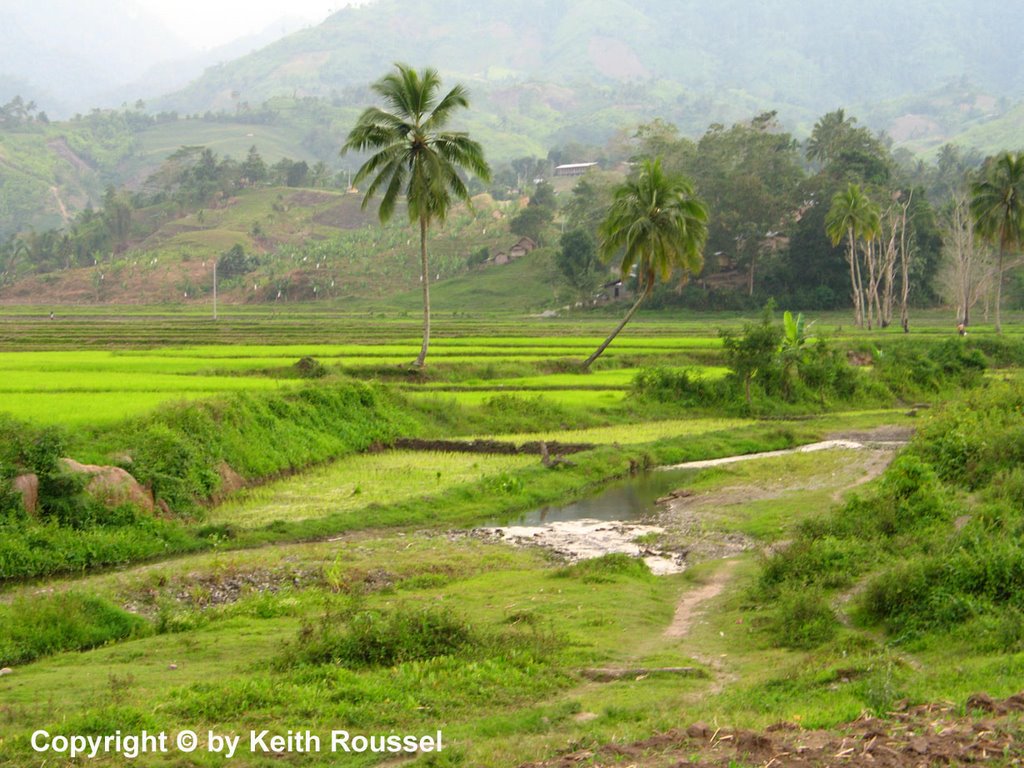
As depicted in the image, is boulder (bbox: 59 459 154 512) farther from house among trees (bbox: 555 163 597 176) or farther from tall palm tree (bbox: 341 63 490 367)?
house among trees (bbox: 555 163 597 176)

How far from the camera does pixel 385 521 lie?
18.5m

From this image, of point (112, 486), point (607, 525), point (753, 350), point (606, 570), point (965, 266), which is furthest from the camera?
point (965, 266)

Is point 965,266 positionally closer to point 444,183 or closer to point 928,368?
point 928,368

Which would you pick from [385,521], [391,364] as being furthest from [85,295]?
[385,521]

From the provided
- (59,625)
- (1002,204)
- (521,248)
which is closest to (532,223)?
(521,248)

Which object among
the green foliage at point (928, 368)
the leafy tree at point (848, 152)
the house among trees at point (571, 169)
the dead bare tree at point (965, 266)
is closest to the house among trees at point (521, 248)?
the leafy tree at point (848, 152)

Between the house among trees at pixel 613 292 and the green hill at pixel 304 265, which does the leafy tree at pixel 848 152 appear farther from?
the green hill at pixel 304 265

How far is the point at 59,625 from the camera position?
1146cm

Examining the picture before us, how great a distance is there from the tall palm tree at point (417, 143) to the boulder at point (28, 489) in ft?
59.2

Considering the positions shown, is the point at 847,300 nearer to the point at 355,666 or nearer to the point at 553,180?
the point at 355,666

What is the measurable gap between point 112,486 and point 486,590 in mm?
7160

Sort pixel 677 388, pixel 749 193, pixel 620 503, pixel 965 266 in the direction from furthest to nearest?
pixel 749 193
pixel 965 266
pixel 677 388
pixel 620 503

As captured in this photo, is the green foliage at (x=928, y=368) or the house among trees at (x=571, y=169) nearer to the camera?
the green foliage at (x=928, y=368)

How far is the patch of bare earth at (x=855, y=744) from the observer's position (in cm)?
675
